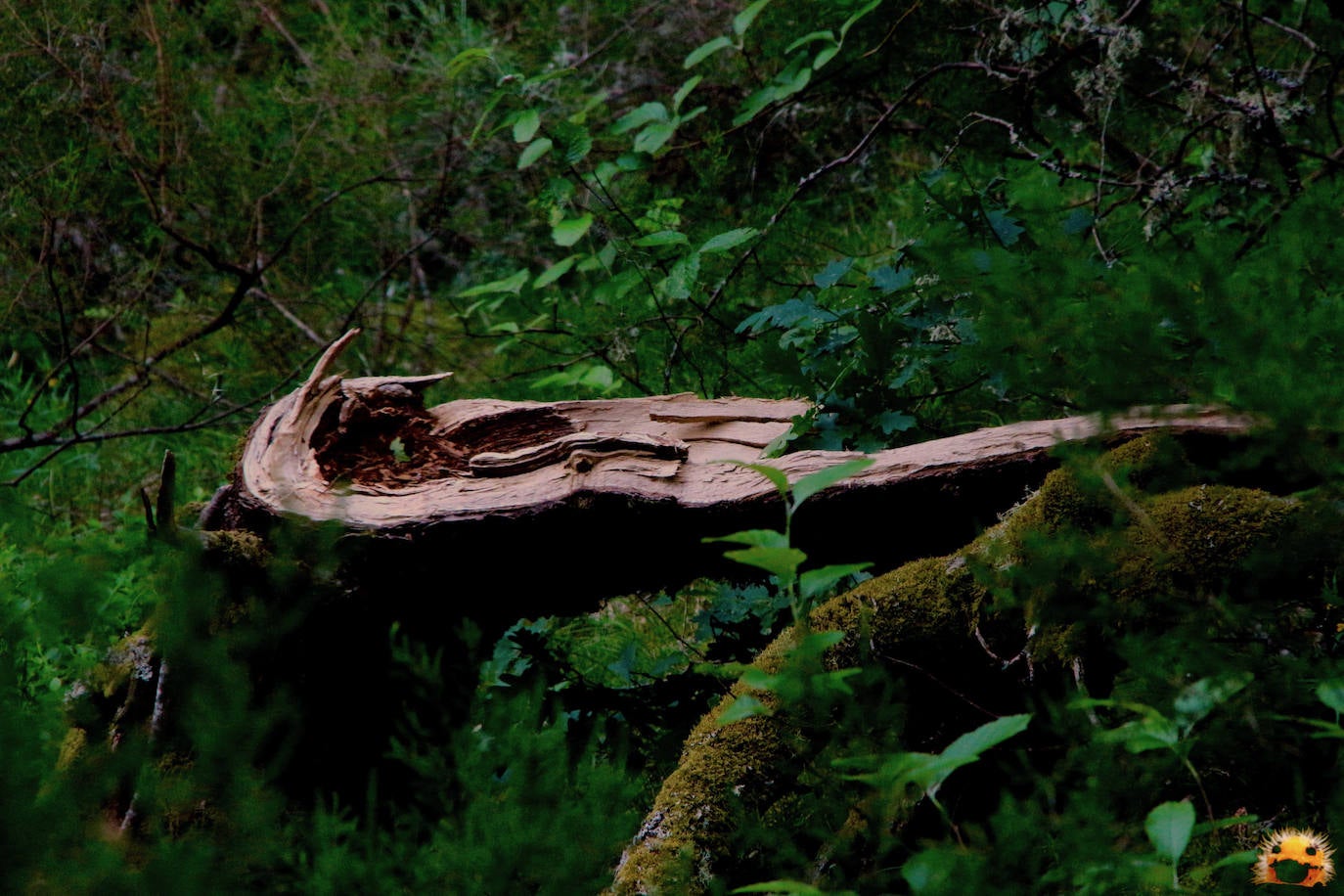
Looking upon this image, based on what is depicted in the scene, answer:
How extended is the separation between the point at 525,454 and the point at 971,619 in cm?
101

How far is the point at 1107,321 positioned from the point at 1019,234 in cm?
161

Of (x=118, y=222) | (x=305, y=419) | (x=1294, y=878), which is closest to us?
(x=1294, y=878)

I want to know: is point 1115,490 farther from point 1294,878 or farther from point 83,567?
point 83,567

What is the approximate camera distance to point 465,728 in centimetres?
151

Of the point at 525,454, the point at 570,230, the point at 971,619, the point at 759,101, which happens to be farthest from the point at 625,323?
the point at 971,619

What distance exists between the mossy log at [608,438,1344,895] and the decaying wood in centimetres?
14

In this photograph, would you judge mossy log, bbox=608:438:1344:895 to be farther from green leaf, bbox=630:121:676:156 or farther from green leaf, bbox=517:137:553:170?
green leaf, bbox=517:137:553:170

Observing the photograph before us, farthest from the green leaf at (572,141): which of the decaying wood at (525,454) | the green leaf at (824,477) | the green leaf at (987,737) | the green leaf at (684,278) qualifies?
the green leaf at (987,737)

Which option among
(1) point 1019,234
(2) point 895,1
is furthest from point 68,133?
(1) point 1019,234

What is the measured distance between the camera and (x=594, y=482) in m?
2.21

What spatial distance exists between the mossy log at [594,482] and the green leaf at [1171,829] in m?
0.93

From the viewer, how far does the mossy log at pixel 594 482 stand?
2186 millimetres

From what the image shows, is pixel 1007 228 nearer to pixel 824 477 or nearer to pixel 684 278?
pixel 684 278

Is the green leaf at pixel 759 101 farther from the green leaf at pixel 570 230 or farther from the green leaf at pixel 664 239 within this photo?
the green leaf at pixel 570 230
